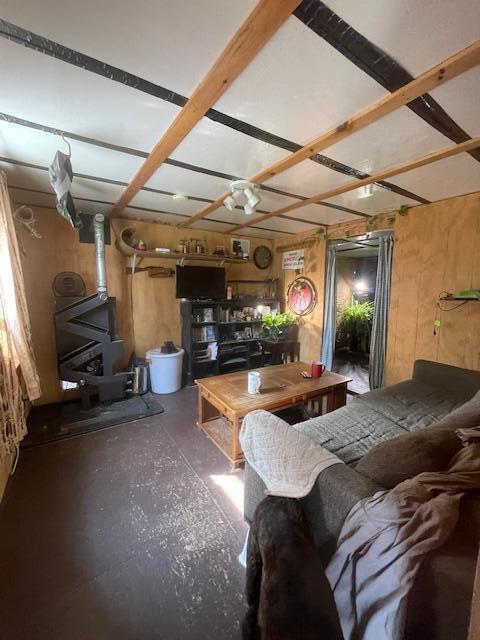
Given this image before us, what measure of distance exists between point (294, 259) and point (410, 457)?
3.62 metres

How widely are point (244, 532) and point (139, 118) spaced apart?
7.94ft

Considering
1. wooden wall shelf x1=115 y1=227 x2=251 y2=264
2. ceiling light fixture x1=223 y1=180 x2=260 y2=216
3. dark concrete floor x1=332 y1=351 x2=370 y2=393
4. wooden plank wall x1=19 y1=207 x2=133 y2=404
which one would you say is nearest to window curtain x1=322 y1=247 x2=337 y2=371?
dark concrete floor x1=332 y1=351 x2=370 y2=393

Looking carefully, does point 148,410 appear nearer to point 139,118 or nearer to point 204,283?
point 204,283

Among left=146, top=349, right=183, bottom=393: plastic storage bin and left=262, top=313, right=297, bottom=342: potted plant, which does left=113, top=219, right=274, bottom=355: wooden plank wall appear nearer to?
left=146, top=349, right=183, bottom=393: plastic storage bin

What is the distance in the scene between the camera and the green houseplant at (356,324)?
509 centimetres

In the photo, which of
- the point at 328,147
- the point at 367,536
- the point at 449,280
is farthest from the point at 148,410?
the point at 449,280

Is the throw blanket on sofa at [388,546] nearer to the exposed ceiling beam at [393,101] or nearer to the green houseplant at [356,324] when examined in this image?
the exposed ceiling beam at [393,101]

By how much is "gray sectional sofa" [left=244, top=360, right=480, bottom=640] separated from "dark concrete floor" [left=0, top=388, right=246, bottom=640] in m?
0.34

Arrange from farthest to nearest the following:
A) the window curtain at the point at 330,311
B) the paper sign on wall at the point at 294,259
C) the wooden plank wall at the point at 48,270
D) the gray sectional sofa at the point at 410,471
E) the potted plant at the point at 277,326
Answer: the paper sign on wall at the point at 294,259 → the potted plant at the point at 277,326 → the window curtain at the point at 330,311 → the wooden plank wall at the point at 48,270 → the gray sectional sofa at the point at 410,471

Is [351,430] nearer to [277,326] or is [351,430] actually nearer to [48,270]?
[277,326]

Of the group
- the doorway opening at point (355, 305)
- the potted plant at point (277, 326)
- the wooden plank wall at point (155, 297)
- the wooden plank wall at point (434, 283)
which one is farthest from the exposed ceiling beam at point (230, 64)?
the doorway opening at point (355, 305)

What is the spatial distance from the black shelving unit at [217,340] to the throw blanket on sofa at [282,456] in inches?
92.0

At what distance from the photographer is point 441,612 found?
61 centimetres

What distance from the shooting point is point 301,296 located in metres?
4.21
